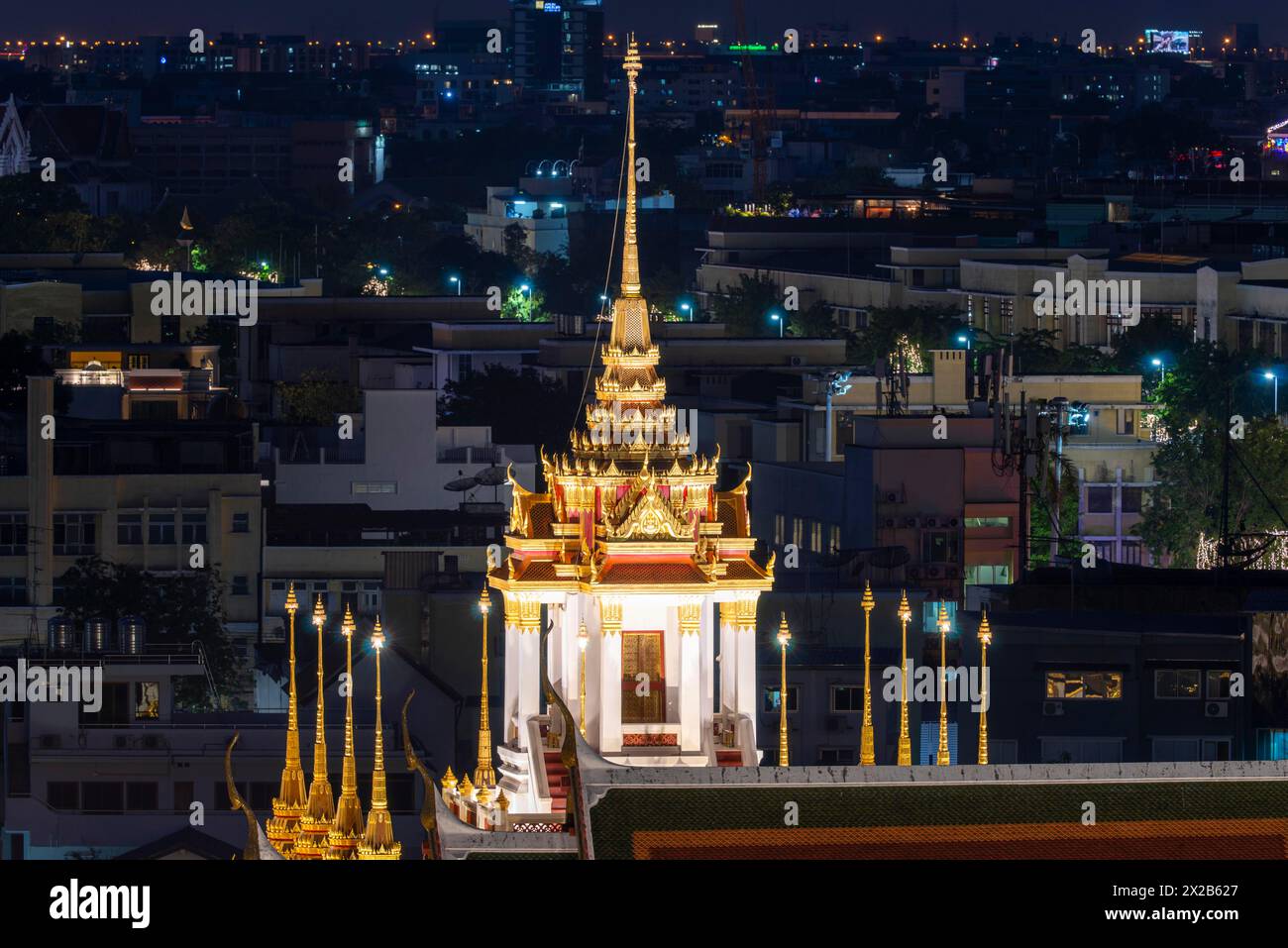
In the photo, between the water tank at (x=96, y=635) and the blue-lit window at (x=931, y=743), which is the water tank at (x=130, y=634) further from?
the blue-lit window at (x=931, y=743)

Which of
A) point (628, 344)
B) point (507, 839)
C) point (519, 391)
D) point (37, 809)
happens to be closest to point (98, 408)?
point (519, 391)

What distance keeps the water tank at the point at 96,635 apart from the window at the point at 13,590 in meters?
17.5

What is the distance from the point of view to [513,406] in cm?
18312

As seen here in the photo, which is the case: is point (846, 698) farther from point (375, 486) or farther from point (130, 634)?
point (375, 486)

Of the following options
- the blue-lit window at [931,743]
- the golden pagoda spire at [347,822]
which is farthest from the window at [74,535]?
the golden pagoda spire at [347,822]

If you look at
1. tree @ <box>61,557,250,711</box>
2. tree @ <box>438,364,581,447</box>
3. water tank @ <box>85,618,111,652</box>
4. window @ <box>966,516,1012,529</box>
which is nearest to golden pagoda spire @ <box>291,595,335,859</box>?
water tank @ <box>85,618,111,652</box>

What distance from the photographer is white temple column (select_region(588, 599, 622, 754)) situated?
76500 millimetres

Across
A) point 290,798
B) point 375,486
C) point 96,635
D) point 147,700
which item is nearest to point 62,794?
point 147,700

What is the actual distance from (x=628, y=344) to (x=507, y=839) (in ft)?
44.8

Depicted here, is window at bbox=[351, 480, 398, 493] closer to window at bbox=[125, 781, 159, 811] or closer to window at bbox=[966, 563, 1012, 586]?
window at bbox=[966, 563, 1012, 586]

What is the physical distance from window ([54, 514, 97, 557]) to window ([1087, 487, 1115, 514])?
3709 centimetres

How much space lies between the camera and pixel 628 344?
80875mm

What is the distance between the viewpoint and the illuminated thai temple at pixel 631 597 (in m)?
76.8
